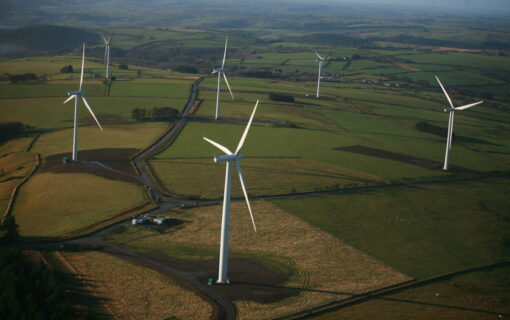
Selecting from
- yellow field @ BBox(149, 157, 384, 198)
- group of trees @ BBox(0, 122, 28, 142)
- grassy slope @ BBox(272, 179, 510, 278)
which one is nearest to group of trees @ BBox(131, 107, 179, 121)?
group of trees @ BBox(0, 122, 28, 142)

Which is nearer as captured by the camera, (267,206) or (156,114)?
(267,206)

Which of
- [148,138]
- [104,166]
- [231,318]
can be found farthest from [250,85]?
[231,318]

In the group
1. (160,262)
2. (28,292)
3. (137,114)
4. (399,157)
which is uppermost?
(137,114)

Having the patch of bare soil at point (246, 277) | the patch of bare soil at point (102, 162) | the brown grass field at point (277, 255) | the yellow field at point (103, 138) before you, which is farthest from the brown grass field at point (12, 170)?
the patch of bare soil at point (246, 277)

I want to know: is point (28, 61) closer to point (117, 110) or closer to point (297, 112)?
point (117, 110)

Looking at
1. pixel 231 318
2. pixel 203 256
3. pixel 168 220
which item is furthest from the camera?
pixel 168 220

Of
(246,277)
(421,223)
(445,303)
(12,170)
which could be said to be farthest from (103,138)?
(445,303)

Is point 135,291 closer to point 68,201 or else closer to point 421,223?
point 68,201
